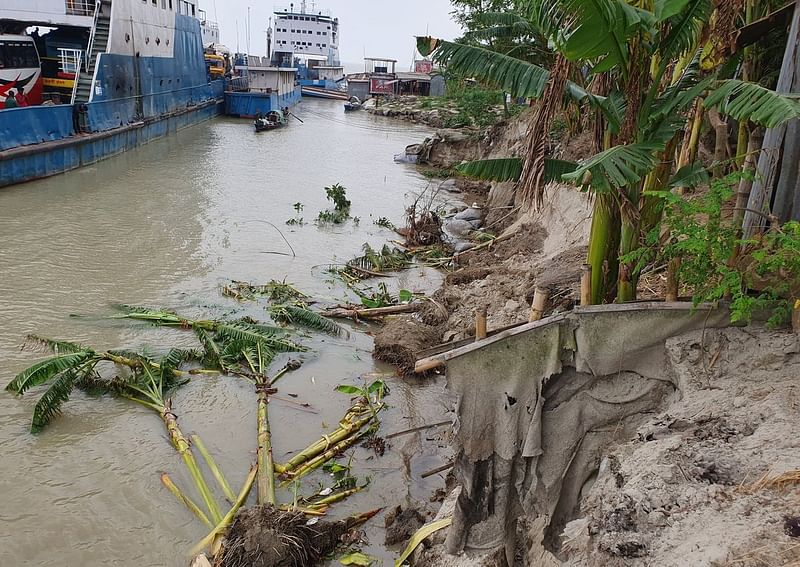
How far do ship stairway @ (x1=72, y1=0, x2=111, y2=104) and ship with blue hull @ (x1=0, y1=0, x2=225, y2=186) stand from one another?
37 mm

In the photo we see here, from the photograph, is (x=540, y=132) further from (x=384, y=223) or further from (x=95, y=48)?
(x=95, y=48)

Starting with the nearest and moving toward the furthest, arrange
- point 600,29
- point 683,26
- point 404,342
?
1. point 600,29
2. point 683,26
3. point 404,342

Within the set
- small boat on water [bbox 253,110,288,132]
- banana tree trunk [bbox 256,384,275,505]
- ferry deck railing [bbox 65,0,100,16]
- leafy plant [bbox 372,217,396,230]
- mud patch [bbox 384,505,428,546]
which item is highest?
ferry deck railing [bbox 65,0,100,16]

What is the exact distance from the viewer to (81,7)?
23.7 meters

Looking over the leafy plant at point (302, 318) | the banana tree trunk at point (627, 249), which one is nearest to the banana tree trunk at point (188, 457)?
the leafy plant at point (302, 318)

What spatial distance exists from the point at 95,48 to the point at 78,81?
68.6 inches

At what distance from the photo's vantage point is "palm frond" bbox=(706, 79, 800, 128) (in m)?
3.56

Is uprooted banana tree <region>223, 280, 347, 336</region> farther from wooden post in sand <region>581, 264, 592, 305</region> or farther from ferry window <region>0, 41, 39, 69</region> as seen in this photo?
ferry window <region>0, 41, 39, 69</region>

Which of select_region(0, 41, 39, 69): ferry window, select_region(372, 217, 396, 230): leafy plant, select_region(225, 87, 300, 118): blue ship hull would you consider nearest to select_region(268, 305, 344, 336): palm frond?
select_region(372, 217, 396, 230): leafy plant

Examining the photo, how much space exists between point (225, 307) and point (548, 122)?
7528 millimetres

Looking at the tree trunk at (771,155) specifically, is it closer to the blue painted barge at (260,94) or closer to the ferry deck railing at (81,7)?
the ferry deck railing at (81,7)

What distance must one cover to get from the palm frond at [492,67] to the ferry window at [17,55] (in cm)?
2137

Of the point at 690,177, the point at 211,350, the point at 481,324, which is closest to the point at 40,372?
the point at 211,350

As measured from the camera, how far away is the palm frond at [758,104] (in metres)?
3.56
